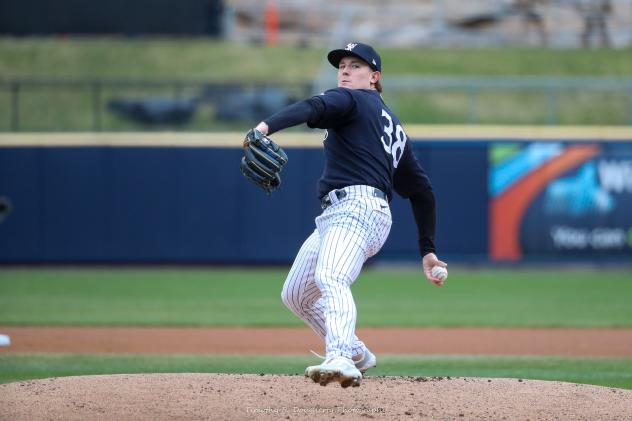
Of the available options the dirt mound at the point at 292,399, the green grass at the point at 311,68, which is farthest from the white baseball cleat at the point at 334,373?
the green grass at the point at 311,68

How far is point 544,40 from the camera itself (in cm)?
2278

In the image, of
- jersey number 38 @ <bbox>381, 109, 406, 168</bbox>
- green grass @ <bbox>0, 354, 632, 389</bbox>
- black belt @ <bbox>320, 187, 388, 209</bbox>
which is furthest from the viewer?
green grass @ <bbox>0, 354, 632, 389</bbox>

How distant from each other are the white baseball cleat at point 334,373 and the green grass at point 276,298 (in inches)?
230

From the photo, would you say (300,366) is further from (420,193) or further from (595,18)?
(595,18)

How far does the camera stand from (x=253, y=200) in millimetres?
16281

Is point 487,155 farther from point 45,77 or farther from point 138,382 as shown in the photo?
point 138,382

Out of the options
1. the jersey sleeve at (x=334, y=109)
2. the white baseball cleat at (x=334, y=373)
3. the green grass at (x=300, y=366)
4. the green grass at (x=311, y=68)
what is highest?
the green grass at (x=311, y=68)

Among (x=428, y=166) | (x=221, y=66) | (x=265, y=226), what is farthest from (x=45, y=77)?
(x=428, y=166)

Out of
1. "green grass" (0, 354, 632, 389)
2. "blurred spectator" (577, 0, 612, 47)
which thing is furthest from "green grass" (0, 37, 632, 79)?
"green grass" (0, 354, 632, 389)

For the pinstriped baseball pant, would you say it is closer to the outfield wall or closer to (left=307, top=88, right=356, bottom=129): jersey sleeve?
(left=307, top=88, right=356, bottom=129): jersey sleeve

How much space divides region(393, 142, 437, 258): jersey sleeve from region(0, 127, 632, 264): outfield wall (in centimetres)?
1060

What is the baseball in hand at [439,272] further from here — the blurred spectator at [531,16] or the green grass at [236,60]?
the blurred spectator at [531,16]

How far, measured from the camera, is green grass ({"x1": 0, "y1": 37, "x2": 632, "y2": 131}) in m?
18.5

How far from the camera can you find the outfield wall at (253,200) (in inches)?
638
